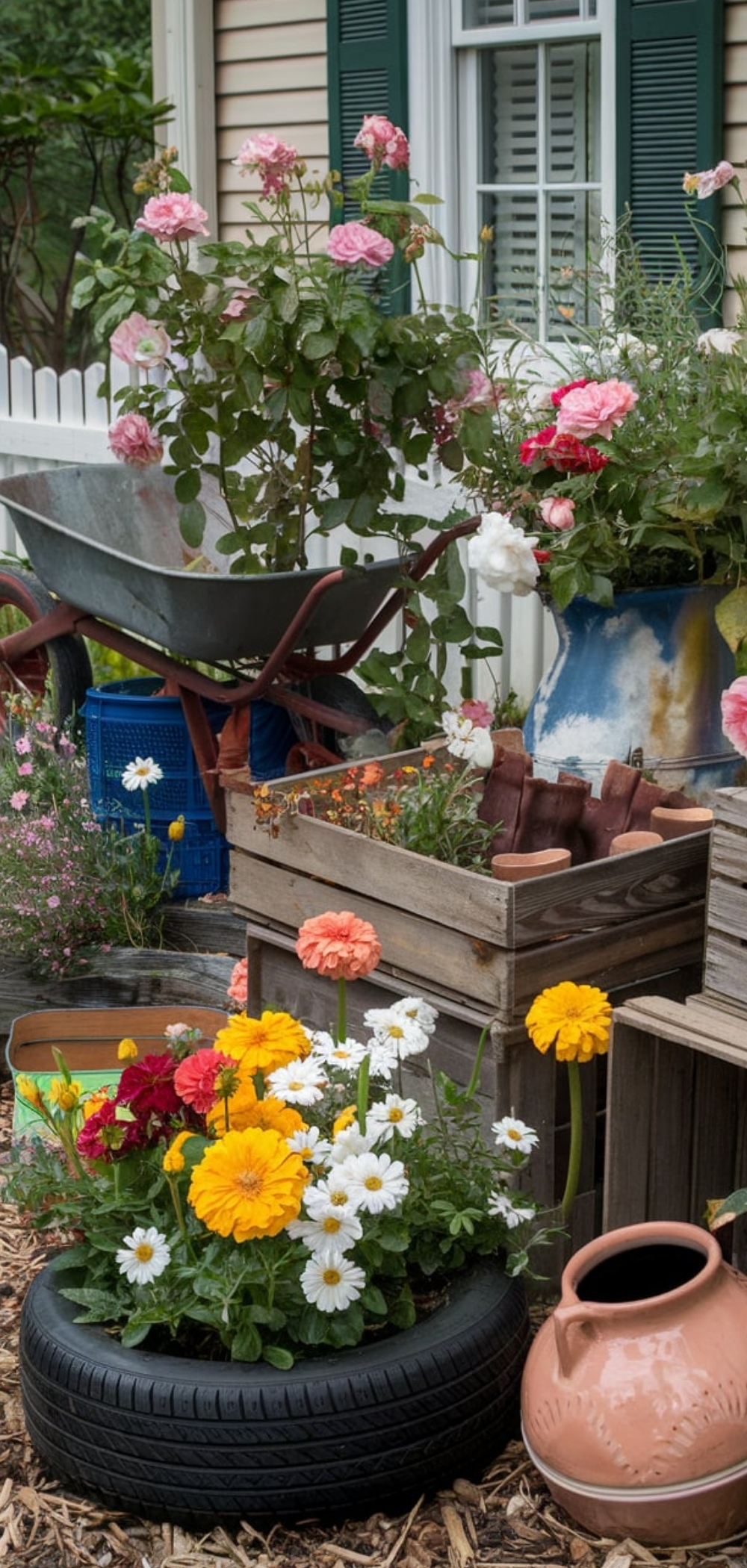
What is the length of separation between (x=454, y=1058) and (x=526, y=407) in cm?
140

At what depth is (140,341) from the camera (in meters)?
3.63

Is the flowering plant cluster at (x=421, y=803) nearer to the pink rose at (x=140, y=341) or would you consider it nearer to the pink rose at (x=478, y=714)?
the pink rose at (x=478, y=714)

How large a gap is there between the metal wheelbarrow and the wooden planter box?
0.77 meters

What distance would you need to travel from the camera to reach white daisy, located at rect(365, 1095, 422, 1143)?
233 centimetres

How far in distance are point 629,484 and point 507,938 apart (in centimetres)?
88

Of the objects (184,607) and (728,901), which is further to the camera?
(184,607)

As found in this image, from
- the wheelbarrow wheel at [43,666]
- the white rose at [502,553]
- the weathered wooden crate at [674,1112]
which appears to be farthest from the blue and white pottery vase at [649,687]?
the wheelbarrow wheel at [43,666]

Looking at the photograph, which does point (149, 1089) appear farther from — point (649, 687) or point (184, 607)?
point (184, 607)

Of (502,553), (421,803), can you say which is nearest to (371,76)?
(502,553)

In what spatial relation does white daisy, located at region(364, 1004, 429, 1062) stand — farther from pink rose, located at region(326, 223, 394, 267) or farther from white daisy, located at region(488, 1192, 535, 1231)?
pink rose, located at region(326, 223, 394, 267)

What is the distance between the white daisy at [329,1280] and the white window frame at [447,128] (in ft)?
13.1

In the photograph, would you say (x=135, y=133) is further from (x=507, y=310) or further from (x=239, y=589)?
(x=239, y=589)

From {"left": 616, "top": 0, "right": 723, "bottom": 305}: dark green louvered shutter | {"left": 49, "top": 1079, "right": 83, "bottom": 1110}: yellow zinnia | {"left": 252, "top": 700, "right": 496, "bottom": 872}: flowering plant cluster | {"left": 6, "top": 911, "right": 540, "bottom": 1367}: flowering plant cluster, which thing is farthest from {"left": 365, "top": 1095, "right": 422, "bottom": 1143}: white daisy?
{"left": 616, "top": 0, "right": 723, "bottom": 305}: dark green louvered shutter

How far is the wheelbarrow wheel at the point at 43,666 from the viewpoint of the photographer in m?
4.33
